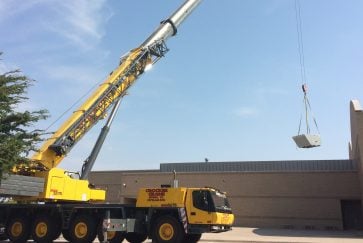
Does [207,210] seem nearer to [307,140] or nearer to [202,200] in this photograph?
[202,200]

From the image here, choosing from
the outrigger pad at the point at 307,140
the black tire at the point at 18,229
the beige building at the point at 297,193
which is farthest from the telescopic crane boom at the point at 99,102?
the beige building at the point at 297,193

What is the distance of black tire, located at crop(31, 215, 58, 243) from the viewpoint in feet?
63.7

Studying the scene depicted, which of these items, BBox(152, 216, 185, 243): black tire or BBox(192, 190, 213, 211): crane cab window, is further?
BBox(192, 190, 213, 211): crane cab window

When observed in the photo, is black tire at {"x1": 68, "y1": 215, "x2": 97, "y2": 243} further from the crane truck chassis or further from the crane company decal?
the crane company decal

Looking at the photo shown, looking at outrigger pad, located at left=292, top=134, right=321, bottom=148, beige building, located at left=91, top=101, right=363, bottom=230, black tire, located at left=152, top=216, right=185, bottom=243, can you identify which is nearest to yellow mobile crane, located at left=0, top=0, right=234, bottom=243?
black tire, located at left=152, top=216, right=185, bottom=243

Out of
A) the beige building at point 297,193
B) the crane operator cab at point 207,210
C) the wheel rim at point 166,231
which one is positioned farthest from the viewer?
the beige building at point 297,193

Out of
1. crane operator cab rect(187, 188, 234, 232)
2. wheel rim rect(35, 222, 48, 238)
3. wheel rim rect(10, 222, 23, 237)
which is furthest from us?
wheel rim rect(10, 222, 23, 237)

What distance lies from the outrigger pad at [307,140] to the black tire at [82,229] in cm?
988

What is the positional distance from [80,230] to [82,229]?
4.4 inches

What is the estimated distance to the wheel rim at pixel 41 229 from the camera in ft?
64.1

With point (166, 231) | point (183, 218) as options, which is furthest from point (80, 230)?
point (183, 218)

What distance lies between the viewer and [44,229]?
64.2ft

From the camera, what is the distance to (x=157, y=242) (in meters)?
17.8

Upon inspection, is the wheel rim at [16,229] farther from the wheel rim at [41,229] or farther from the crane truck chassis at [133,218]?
the wheel rim at [41,229]
